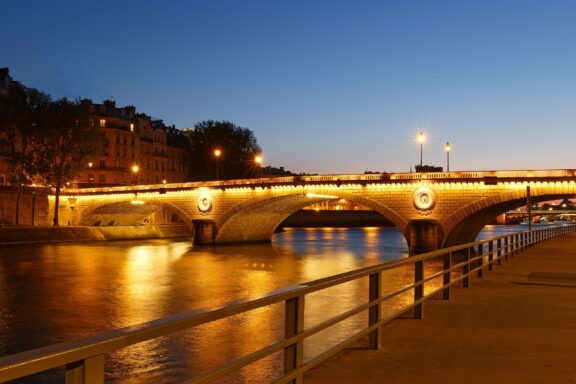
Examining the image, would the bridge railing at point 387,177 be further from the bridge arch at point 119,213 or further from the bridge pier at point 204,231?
the bridge arch at point 119,213

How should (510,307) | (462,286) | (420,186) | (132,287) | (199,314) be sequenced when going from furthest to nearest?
(420,186) < (132,287) < (462,286) < (510,307) < (199,314)

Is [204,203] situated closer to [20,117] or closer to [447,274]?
[20,117]

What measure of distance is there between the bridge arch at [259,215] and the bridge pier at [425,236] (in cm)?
439

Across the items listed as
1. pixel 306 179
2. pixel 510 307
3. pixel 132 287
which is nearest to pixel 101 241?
pixel 306 179

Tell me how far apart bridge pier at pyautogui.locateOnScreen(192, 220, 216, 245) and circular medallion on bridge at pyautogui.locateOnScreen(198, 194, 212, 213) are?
6.32 ft

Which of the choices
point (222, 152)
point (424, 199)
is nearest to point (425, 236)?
point (424, 199)

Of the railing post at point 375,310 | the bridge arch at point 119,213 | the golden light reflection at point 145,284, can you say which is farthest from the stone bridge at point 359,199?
the railing post at point 375,310

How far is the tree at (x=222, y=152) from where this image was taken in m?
88.7

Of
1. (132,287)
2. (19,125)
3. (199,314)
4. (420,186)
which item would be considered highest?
(19,125)

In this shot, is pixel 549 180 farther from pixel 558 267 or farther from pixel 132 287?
pixel 132 287

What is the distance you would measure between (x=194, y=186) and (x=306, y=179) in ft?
44.7

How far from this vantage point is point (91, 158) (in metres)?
67.4

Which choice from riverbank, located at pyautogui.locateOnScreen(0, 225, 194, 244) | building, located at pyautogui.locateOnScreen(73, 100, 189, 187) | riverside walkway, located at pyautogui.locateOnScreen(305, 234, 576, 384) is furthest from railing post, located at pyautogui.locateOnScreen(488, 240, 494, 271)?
building, located at pyautogui.locateOnScreen(73, 100, 189, 187)

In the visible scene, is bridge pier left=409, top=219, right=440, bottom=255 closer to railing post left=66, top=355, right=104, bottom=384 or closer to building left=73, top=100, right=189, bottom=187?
railing post left=66, top=355, right=104, bottom=384
